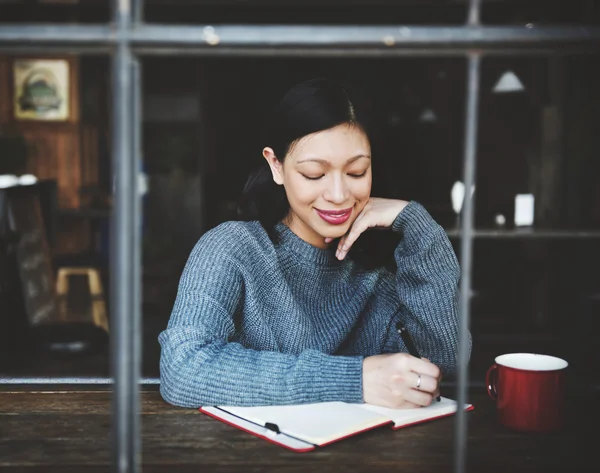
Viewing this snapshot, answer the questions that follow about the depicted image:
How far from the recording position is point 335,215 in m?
1.64

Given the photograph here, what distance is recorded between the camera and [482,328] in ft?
18.9

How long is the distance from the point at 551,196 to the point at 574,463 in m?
5.66

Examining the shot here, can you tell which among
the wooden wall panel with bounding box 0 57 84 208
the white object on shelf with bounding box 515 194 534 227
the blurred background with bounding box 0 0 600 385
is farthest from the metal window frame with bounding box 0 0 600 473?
the wooden wall panel with bounding box 0 57 84 208

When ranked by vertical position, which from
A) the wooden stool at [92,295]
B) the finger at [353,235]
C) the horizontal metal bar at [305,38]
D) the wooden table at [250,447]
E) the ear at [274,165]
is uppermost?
the horizontal metal bar at [305,38]

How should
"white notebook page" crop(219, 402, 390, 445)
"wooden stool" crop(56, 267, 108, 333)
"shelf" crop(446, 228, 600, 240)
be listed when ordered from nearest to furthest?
"white notebook page" crop(219, 402, 390, 445)
"wooden stool" crop(56, 267, 108, 333)
"shelf" crop(446, 228, 600, 240)

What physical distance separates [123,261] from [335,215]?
1.04 metres

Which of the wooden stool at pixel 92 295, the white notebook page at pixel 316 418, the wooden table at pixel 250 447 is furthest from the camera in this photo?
the wooden stool at pixel 92 295

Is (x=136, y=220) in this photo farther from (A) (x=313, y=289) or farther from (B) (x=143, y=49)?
(A) (x=313, y=289)

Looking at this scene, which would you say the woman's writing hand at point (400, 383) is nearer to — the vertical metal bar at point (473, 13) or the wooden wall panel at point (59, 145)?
the vertical metal bar at point (473, 13)

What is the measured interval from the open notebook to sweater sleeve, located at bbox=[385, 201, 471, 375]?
0.32 m

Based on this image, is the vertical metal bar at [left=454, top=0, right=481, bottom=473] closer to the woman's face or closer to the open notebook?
the open notebook

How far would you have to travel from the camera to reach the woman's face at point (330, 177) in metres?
1.59

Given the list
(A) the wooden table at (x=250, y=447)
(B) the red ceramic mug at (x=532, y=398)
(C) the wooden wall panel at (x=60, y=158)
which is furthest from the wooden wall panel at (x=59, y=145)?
(B) the red ceramic mug at (x=532, y=398)

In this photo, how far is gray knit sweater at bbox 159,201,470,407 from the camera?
1.32 meters
